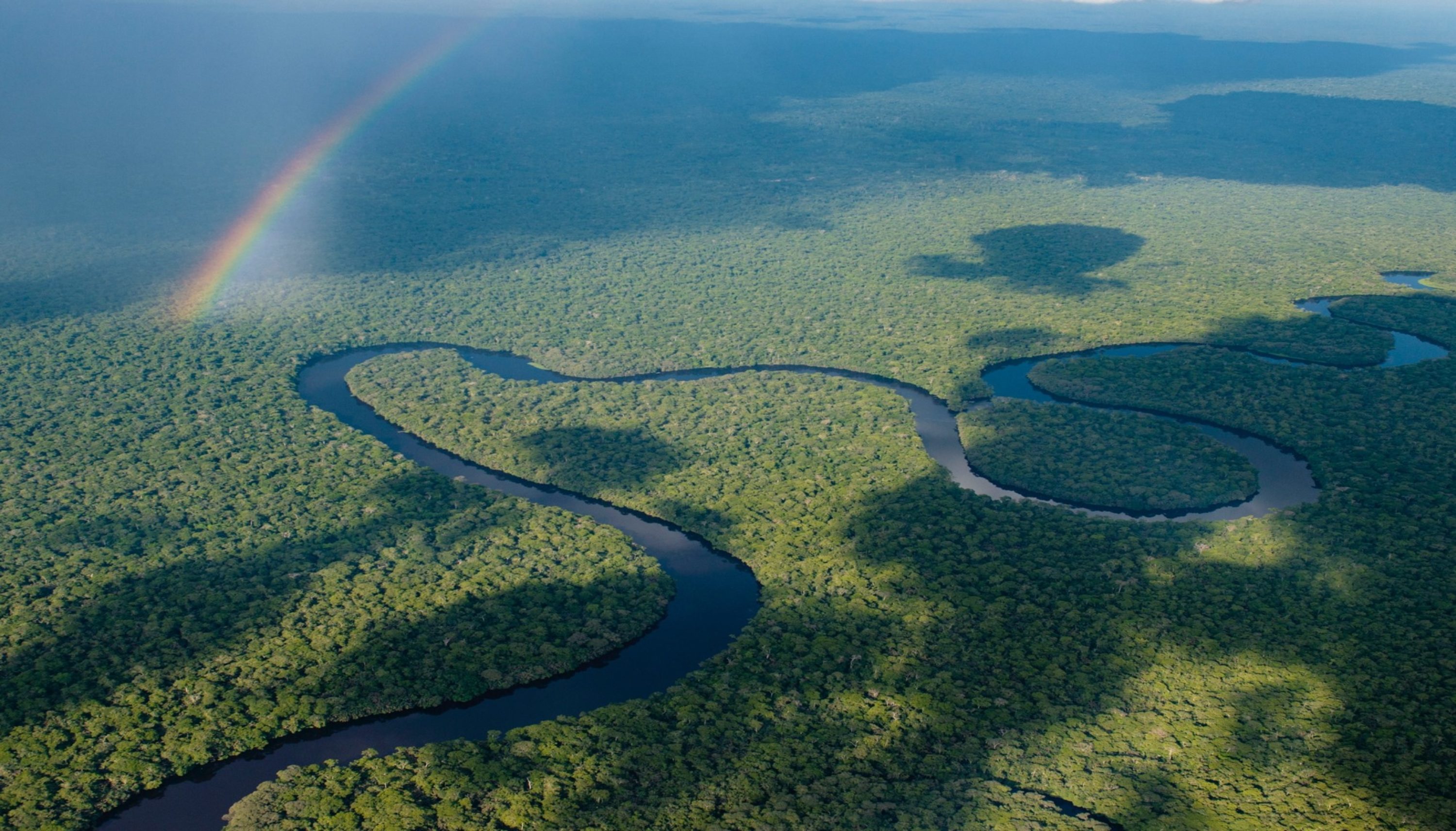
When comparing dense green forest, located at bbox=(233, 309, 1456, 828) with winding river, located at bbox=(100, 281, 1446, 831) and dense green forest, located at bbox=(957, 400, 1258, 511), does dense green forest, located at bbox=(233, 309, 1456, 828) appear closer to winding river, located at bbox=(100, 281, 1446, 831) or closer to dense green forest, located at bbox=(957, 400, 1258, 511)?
winding river, located at bbox=(100, 281, 1446, 831)

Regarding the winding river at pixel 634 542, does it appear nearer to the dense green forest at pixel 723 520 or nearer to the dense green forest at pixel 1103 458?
the dense green forest at pixel 1103 458

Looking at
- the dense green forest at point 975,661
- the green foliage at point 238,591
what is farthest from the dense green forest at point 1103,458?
the green foliage at point 238,591

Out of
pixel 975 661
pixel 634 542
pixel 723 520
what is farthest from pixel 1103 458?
pixel 634 542

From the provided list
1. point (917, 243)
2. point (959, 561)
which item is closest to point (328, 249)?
point (917, 243)

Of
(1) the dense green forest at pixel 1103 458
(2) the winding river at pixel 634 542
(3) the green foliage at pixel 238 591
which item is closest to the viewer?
(2) the winding river at pixel 634 542

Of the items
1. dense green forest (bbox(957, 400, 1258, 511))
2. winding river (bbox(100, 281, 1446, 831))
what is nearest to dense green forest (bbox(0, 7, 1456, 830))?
winding river (bbox(100, 281, 1446, 831))
